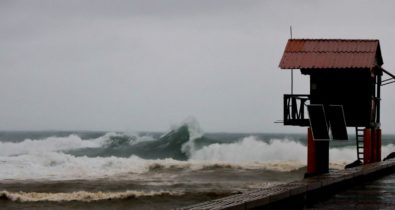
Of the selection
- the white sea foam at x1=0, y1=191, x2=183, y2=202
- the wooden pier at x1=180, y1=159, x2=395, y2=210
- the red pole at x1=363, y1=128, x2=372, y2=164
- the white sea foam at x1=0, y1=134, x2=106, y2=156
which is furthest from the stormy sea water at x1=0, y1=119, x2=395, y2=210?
the wooden pier at x1=180, y1=159, x2=395, y2=210

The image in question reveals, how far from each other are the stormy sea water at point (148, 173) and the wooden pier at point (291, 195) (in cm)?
1372

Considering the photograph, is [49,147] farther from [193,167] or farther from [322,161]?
[322,161]

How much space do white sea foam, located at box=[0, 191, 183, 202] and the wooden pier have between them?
646 inches

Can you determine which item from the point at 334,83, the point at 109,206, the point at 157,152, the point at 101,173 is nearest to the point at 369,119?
the point at 334,83

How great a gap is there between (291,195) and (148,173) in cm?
3614

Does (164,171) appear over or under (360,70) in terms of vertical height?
under

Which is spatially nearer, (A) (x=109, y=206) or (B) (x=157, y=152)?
(A) (x=109, y=206)

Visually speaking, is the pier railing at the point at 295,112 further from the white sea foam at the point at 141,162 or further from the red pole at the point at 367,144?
the white sea foam at the point at 141,162

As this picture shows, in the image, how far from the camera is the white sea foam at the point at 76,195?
30764mm

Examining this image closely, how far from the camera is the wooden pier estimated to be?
30.5ft

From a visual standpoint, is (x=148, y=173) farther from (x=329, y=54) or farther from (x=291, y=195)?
(x=291, y=195)

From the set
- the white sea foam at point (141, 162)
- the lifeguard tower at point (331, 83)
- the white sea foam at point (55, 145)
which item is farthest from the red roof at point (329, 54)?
the white sea foam at point (55, 145)

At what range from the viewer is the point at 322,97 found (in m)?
24.2

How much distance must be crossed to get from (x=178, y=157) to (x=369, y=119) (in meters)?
48.4
